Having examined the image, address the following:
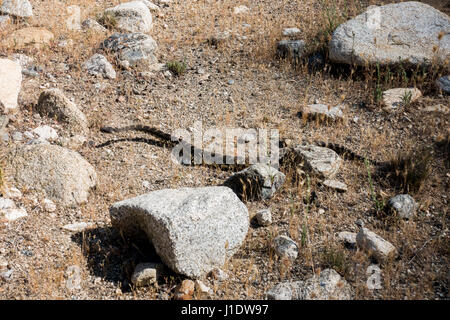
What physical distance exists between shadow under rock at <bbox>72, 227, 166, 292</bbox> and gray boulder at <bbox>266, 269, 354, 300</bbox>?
113cm

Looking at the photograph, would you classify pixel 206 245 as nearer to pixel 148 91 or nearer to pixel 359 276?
pixel 359 276

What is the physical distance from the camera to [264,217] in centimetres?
469

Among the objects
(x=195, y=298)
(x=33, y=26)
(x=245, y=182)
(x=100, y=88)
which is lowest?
(x=195, y=298)

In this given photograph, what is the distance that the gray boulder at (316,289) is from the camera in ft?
12.5

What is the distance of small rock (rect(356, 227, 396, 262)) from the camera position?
4.16 m

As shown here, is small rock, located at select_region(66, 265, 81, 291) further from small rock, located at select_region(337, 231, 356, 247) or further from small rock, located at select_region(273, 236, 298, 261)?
small rock, located at select_region(337, 231, 356, 247)

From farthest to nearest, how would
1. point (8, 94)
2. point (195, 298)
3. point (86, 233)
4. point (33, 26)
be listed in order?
Answer: point (33, 26)
point (8, 94)
point (86, 233)
point (195, 298)

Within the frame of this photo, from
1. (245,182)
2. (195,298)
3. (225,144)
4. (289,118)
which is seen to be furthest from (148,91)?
(195,298)

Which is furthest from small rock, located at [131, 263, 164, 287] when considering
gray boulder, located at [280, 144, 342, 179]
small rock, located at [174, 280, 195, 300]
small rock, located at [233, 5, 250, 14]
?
small rock, located at [233, 5, 250, 14]

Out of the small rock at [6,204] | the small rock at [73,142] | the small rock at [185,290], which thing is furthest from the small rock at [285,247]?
the small rock at [73,142]

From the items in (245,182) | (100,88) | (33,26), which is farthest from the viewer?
(33,26)

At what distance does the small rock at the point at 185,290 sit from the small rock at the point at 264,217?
1.12m

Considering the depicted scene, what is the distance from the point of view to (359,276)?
4.03m

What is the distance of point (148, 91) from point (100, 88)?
73 centimetres
